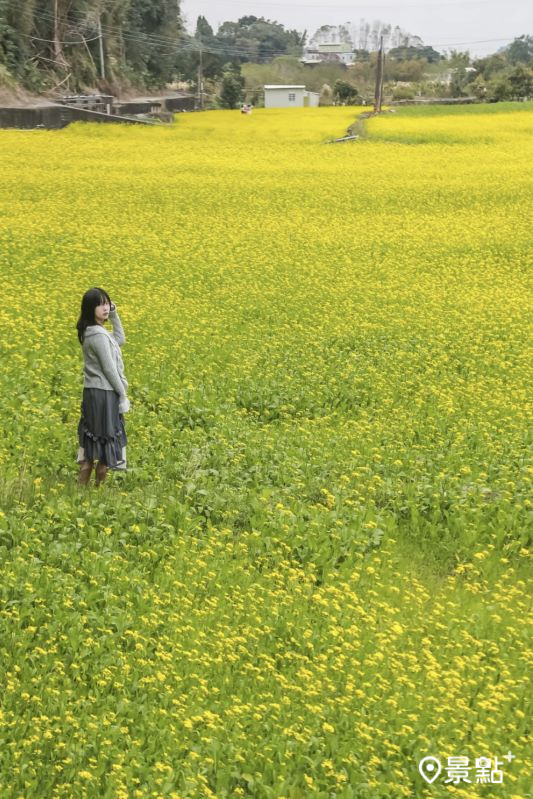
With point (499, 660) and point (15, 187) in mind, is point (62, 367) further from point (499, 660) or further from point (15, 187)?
point (15, 187)

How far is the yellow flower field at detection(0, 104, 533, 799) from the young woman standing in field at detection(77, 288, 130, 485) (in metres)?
0.39

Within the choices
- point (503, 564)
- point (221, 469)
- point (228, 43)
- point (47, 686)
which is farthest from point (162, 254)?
point (228, 43)

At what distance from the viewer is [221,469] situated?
8852 mm

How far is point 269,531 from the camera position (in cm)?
773

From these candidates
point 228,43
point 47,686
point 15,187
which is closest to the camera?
point 47,686

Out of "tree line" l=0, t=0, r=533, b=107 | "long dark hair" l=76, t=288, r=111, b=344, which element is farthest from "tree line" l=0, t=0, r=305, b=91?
"long dark hair" l=76, t=288, r=111, b=344

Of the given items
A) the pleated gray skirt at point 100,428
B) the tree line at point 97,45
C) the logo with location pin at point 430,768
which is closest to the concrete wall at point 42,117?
the tree line at point 97,45

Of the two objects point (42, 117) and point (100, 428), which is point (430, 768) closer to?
point (100, 428)

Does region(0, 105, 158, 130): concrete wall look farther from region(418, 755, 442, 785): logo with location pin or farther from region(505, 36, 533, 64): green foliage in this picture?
region(505, 36, 533, 64): green foliage

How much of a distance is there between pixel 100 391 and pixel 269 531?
193cm

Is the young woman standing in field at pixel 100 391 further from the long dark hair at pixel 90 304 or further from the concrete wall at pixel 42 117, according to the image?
the concrete wall at pixel 42 117

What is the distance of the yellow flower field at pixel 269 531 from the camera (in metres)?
5.16

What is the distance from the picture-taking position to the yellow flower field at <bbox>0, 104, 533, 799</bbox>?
516 cm

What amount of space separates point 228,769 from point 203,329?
30.4 feet
